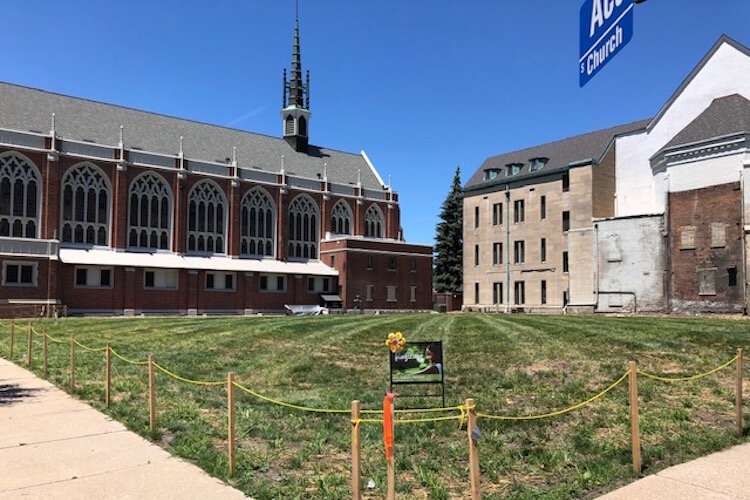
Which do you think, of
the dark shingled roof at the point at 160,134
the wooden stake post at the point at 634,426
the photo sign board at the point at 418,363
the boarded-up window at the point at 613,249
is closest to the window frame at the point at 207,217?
the dark shingled roof at the point at 160,134

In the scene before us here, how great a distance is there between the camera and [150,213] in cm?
5347

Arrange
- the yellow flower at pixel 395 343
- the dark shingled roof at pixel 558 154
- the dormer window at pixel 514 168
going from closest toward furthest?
1. the yellow flower at pixel 395 343
2. the dark shingled roof at pixel 558 154
3. the dormer window at pixel 514 168

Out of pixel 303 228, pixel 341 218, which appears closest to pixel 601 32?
pixel 303 228

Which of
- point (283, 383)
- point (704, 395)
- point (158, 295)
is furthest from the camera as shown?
point (158, 295)

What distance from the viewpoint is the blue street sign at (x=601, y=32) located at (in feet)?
18.5

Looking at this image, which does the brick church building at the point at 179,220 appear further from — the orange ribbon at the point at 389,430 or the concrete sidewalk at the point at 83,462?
the orange ribbon at the point at 389,430

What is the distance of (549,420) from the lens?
10.0m

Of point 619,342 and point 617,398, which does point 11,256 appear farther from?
point 617,398

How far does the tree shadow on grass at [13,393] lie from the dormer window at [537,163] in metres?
51.1

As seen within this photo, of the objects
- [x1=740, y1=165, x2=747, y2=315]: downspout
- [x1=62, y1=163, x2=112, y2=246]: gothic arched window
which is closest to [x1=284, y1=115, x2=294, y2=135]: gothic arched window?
[x1=62, y1=163, x2=112, y2=246]: gothic arched window

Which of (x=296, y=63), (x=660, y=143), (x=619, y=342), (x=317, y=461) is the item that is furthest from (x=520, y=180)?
(x=317, y=461)

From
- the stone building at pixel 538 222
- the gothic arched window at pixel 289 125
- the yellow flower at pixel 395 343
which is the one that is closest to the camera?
the yellow flower at pixel 395 343

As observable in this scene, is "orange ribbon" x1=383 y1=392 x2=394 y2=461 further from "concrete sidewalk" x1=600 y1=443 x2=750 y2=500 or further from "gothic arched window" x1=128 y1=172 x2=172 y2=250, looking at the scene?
"gothic arched window" x1=128 y1=172 x2=172 y2=250

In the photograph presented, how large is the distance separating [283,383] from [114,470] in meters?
6.04
